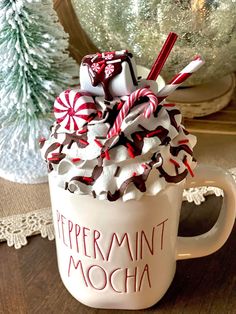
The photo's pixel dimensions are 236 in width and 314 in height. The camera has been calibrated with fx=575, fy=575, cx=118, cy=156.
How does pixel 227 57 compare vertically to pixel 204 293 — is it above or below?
above

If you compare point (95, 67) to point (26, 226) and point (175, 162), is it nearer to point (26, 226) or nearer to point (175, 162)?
point (175, 162)

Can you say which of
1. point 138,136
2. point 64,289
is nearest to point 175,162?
point 138,136

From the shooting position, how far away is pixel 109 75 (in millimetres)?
363

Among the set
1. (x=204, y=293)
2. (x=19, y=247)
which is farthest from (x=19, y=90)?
(x=204, y=293)

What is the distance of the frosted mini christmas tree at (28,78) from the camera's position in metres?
0.52

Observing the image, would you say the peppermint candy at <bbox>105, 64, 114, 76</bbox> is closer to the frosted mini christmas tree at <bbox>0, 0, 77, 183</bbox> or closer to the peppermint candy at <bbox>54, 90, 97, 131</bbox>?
the peppermint candy at <bbox>54, 90, 97, 131</bbox>

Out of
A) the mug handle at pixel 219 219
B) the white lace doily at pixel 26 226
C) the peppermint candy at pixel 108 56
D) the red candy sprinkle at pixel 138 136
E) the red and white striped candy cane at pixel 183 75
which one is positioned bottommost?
the white lace doily at pixel 26 226

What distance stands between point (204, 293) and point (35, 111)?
24cm

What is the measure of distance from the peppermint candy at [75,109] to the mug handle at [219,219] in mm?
91

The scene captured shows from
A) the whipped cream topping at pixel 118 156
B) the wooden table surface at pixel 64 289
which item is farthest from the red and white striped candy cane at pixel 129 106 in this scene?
the wooden table surface at pixel 64 289

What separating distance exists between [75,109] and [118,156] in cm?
4

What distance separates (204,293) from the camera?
446 millimetres

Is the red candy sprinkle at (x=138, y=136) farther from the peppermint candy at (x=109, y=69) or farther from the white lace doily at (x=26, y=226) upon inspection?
the white lace doily at (x=26, y=226)

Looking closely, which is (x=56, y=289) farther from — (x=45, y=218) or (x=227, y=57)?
(x=227, y=57)
